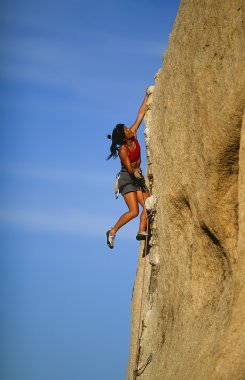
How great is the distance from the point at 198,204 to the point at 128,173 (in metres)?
3.82

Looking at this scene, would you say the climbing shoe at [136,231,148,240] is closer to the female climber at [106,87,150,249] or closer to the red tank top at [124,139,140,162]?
the female climber at [106,87,150,249]

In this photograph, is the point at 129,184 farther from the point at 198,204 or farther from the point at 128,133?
the point at 198,204

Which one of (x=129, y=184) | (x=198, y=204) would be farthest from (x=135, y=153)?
(x=198, y=204)

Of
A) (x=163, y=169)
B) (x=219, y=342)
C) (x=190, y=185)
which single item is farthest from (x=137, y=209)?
(x=219, y=342)

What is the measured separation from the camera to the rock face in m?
7.79

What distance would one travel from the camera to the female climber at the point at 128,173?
12.7m

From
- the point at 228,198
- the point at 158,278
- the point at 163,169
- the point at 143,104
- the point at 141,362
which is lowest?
the point at 141,362

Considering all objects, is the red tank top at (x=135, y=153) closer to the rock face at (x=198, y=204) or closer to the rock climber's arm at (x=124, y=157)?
the rock climber's arm at (x=124, y=157)

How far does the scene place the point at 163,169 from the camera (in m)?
11.6

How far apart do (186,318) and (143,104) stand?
5541mm

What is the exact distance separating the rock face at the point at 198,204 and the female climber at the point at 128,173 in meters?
0.49

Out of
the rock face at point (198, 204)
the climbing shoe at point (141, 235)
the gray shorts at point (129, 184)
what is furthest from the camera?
the gray shorts at point (129, 184)

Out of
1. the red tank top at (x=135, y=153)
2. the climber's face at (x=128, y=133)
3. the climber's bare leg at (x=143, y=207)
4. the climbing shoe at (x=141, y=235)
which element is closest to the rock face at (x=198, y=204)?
the climbing shoe at (x=141, y=235)

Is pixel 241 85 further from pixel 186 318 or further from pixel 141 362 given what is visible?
pixel 141 362
